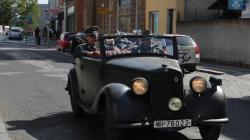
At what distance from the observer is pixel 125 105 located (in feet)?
24.0

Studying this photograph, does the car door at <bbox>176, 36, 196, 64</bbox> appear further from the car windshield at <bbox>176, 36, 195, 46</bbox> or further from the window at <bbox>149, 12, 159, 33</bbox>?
the window at <bbox>149, 12, 159, 33</bbox>

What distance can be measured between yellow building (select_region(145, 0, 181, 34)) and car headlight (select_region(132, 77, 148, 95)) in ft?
90.6

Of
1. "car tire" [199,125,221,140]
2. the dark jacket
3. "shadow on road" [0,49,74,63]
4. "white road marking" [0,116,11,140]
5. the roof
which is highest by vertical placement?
the roof

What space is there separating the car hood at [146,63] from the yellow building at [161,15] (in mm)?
26591

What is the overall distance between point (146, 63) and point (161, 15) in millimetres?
29603

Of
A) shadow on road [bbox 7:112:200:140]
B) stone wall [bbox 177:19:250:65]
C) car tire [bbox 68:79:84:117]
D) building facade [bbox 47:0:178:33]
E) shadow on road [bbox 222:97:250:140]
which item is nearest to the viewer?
shadow on road [bbox 7:112:200:140]

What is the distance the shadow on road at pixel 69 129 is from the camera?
8594 millimetres

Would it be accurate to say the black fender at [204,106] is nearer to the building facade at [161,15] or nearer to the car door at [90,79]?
the car door at [90,79]

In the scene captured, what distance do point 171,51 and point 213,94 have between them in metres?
1.30

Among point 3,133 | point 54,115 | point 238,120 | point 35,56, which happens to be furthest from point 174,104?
point 35,56

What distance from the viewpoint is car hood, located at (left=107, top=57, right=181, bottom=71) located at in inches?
300

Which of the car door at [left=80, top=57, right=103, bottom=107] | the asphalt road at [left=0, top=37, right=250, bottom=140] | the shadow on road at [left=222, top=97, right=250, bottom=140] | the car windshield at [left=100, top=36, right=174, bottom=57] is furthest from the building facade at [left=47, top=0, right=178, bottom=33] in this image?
the car windshield at [left=100, top=36, right=174, bottom=57]

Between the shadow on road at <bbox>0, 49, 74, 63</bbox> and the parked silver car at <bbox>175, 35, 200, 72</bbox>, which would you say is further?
the shadow on road at <bbox>0, 49, 74, 63</bbox>

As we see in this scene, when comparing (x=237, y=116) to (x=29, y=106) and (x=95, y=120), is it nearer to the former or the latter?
(x=95, y=120)
